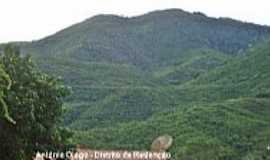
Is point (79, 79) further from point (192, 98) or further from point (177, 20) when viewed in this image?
point (177, 20)

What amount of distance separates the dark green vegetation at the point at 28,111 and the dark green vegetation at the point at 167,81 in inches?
415

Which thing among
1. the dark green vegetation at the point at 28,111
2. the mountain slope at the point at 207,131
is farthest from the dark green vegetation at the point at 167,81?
the dark green vegetation at the point at 28,111

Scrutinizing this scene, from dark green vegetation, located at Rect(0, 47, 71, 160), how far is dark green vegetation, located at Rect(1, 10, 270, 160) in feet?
34.6

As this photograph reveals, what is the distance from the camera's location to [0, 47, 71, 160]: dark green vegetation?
2533 centimetres

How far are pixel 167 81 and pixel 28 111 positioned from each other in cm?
8444

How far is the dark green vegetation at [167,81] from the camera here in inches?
2368

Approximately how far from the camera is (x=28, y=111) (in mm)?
26219

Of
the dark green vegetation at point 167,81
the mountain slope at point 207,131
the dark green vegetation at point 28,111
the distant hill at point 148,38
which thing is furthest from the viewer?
the distant hill at point 148,38

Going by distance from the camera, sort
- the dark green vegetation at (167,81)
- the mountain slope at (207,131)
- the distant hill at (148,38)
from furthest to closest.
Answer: the distant hill at (148,38), the dark green vegetation at (167,81), the mountain slope at (207,131)

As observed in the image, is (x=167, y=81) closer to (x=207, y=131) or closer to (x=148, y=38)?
(x=148, y=38)

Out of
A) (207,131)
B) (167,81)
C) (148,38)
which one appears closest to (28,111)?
(207,131)

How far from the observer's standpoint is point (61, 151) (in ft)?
96.9

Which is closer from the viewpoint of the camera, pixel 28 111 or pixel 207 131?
pixel 28 111

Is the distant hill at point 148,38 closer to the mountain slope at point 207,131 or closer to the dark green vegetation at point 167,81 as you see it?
the dark green vegetation at point 167,81
